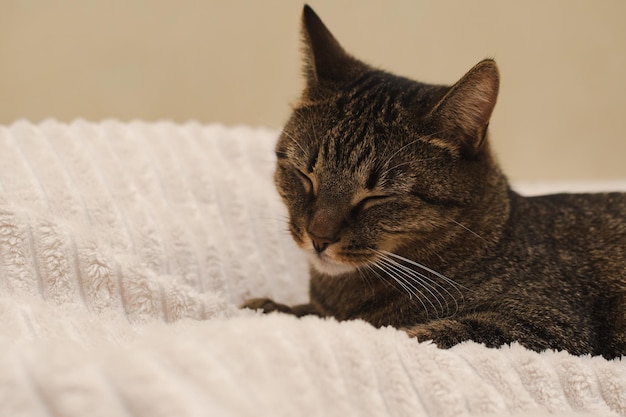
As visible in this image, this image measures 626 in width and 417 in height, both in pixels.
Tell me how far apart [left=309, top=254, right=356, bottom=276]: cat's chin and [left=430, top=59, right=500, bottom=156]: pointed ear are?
316mm

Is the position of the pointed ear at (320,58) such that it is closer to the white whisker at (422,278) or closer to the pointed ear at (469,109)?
the pointed ear at (469,109)

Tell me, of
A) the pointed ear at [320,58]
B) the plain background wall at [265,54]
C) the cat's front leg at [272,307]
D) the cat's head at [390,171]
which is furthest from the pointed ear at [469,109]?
the plain background wall at [265,54]

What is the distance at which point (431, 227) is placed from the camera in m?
1.19

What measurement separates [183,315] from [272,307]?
0.66 feet

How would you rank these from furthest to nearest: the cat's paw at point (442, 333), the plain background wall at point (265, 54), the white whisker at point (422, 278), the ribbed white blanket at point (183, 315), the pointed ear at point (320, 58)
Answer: the plain background wall at point (265, 54)
the pointed ear at point (320, 58)
the white whisker at point (422, 278)
the cat's paw at point (442, 333)
the ribbed white blanket at point (183, 315)

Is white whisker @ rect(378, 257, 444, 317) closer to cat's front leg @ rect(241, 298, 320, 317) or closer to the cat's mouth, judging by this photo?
the cat's mouth

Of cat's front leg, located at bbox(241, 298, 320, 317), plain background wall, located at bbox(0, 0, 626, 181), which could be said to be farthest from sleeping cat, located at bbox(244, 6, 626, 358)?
plain background wall, located at bbox(0, 0, 626, 181)

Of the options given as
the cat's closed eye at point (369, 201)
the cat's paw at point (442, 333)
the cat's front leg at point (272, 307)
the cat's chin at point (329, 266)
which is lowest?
the cat's front leg at point (272, 307)

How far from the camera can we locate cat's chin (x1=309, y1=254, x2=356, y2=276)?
3.88 ft

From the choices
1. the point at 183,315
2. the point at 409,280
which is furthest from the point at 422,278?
the point at 183,315

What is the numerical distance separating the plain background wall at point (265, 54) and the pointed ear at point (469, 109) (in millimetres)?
1088

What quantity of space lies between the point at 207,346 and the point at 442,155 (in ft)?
2.06

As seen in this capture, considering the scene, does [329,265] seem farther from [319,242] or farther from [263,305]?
[263,305]

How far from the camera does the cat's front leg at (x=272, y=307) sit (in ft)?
4.45
